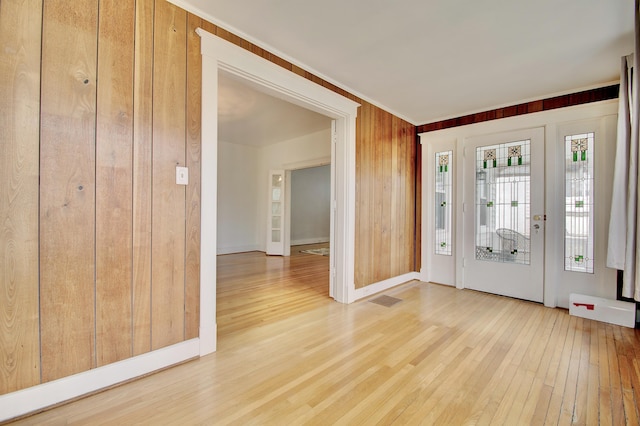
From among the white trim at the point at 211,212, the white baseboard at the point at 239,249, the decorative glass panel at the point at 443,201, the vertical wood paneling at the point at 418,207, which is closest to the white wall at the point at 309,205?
the white baseboard at the point at 239,249

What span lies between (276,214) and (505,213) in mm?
4832

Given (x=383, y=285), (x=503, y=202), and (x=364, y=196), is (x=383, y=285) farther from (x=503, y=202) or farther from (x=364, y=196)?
(x=503, y=202)

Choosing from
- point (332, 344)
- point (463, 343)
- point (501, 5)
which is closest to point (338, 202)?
point (332, 344)

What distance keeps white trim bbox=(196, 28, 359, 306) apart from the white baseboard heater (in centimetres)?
242

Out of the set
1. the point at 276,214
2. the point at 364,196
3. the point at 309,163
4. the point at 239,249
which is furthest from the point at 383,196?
the point at 239,249

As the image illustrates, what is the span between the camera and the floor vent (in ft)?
10.8

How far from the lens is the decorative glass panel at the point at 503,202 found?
3.53m

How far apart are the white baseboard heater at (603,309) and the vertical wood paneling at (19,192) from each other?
180 inches

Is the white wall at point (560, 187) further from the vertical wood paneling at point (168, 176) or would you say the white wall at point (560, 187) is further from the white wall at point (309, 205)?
the white wall at point (309, 205)

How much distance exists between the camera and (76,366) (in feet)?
5.22

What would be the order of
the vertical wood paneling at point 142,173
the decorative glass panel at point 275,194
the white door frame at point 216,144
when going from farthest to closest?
the decorative glass panel at point 275,194 < the white door frame at point 216,144 < the vertical wood paneling at point 142,173

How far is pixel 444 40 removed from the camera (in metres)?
2.32

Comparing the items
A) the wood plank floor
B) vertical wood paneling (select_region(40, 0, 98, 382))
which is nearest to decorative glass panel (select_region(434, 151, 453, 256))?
the wood plank floor

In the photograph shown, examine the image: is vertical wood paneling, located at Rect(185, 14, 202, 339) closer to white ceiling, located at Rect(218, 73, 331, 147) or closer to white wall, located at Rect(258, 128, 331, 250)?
white ceiling, located at Rect(218, 73, 331, 147)
